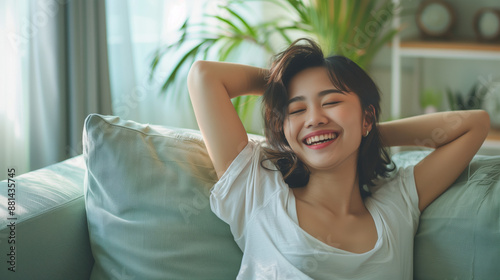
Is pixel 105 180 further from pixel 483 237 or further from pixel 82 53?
pixel 82 53

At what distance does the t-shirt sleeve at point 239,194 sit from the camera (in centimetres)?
119

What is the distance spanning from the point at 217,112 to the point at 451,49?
2005 millimetres

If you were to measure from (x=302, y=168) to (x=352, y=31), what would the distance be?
140cm

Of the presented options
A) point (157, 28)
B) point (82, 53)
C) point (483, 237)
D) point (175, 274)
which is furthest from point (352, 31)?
point (175, 274)

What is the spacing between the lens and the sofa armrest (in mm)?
1098

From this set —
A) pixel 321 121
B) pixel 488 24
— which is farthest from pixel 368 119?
pixel 488 24

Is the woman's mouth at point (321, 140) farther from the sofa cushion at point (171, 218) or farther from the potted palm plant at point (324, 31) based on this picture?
the potted palm plant at point (324, 31)

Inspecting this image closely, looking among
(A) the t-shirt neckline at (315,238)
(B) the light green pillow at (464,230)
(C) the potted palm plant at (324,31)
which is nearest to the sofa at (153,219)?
(B) the light green pillow at (464,230)

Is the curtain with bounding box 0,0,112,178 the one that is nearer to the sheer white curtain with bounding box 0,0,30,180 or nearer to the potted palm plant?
the sheer white curtain with bounding box 0,0,30,180

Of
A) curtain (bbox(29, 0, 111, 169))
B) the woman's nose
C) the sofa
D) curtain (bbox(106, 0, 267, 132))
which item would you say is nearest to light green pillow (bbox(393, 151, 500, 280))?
the sofa

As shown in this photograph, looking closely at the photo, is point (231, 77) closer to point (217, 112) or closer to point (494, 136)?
point (217, 112)

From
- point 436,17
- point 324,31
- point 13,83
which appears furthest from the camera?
point 436,17

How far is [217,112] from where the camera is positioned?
1.21m

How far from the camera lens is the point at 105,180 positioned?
4.01 ft
